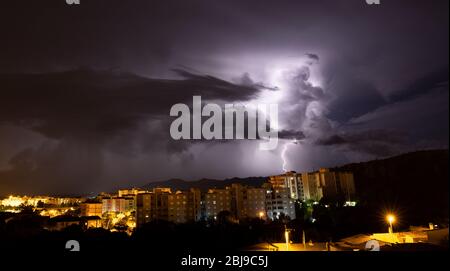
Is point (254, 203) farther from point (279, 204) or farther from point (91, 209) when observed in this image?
point (91, 209)

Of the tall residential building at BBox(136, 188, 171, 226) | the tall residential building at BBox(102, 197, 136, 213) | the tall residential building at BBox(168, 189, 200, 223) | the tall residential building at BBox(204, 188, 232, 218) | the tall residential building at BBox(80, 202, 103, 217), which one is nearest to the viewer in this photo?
the tall residential building at BBox(204, 188, 232, 218)

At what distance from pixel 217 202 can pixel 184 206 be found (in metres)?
3.00

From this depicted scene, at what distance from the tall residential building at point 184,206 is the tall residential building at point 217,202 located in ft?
3.00

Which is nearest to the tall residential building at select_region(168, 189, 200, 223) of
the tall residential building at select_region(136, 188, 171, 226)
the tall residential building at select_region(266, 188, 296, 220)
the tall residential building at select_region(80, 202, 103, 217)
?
the tall residential building at select_region(136, 188, 171, 226)

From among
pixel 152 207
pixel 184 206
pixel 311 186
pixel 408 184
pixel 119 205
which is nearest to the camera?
pixel 184 206

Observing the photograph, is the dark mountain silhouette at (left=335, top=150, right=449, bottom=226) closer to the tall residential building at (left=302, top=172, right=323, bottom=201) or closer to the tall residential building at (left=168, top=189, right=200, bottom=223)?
the tall residential building at (left=302, top=172, right=323, bottom=201)

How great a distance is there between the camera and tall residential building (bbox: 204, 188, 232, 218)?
98.8ft

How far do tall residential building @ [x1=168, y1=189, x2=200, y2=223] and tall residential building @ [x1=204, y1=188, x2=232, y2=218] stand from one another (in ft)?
3.00

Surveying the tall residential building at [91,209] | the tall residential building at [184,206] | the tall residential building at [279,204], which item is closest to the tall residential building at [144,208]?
the tall residential building at [184,206]

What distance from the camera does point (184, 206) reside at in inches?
1195

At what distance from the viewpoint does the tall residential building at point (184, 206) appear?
30.2 m

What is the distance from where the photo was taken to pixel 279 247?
9.29 metres

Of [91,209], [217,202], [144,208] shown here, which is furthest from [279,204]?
[91,209]
